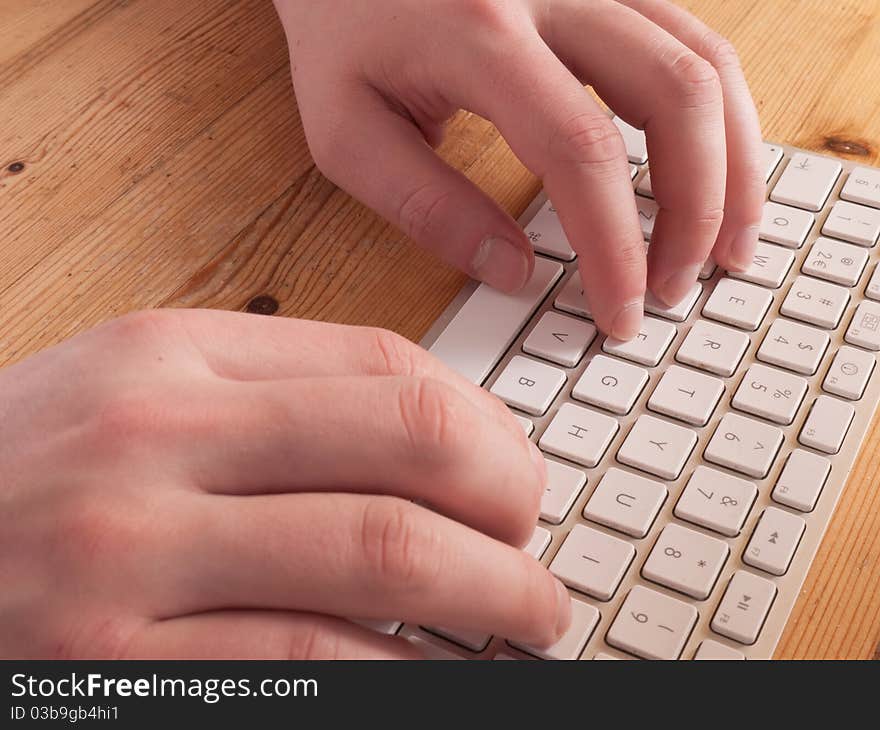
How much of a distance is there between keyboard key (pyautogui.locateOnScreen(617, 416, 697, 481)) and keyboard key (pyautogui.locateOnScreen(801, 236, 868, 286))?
160 mm

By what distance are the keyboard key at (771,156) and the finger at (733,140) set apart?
3 cm

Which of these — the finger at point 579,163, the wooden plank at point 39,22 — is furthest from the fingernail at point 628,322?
the wooden plank at point 39,22

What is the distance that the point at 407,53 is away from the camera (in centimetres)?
69

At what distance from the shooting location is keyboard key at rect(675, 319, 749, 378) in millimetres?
583

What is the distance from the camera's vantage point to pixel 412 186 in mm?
684

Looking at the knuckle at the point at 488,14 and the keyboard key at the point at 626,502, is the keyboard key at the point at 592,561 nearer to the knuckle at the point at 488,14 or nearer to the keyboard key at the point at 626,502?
the keyboard key at the point at 626,502

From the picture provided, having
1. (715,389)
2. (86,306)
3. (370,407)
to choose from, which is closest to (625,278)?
(715,389)

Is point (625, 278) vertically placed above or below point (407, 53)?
below

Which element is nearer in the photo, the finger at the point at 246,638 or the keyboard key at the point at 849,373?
the finger at the point at 246,638

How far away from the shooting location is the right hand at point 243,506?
0.42 m

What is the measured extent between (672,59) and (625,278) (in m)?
0.17
